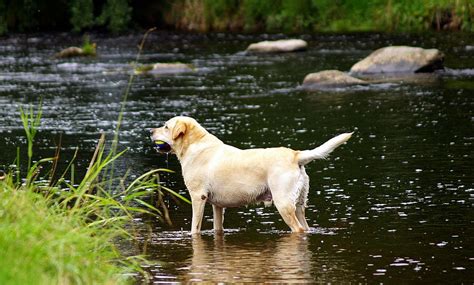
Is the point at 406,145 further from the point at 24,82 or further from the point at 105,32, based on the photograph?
the point at 105,32

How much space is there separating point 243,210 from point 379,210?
1.83 metres

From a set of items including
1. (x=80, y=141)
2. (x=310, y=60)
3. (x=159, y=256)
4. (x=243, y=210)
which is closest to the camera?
(x=159, y=256)

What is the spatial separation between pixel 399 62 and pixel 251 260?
21.7m

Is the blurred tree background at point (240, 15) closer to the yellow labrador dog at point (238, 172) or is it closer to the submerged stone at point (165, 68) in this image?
the submerged stone at point (165, 68)

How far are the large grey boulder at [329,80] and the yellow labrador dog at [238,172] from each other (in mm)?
16706

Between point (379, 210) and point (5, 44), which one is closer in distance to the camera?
point (379, 210)

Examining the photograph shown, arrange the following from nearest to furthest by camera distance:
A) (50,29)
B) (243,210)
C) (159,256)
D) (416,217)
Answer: (159,256) < (416,217) < (243,210) < (50,29)

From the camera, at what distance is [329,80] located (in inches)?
1099

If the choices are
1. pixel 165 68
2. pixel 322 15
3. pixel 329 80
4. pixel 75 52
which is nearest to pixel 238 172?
pixel 329 80

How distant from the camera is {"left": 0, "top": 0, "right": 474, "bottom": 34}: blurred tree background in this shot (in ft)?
141

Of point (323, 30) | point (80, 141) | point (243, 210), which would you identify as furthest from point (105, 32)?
point (243, 210)

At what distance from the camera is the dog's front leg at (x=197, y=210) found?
1109 centimetres

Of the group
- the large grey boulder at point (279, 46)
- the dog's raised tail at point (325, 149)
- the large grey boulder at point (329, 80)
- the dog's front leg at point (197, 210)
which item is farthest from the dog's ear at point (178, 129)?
the large grey boulder at point (279, 46)

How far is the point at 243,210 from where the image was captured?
1282 centimetres
